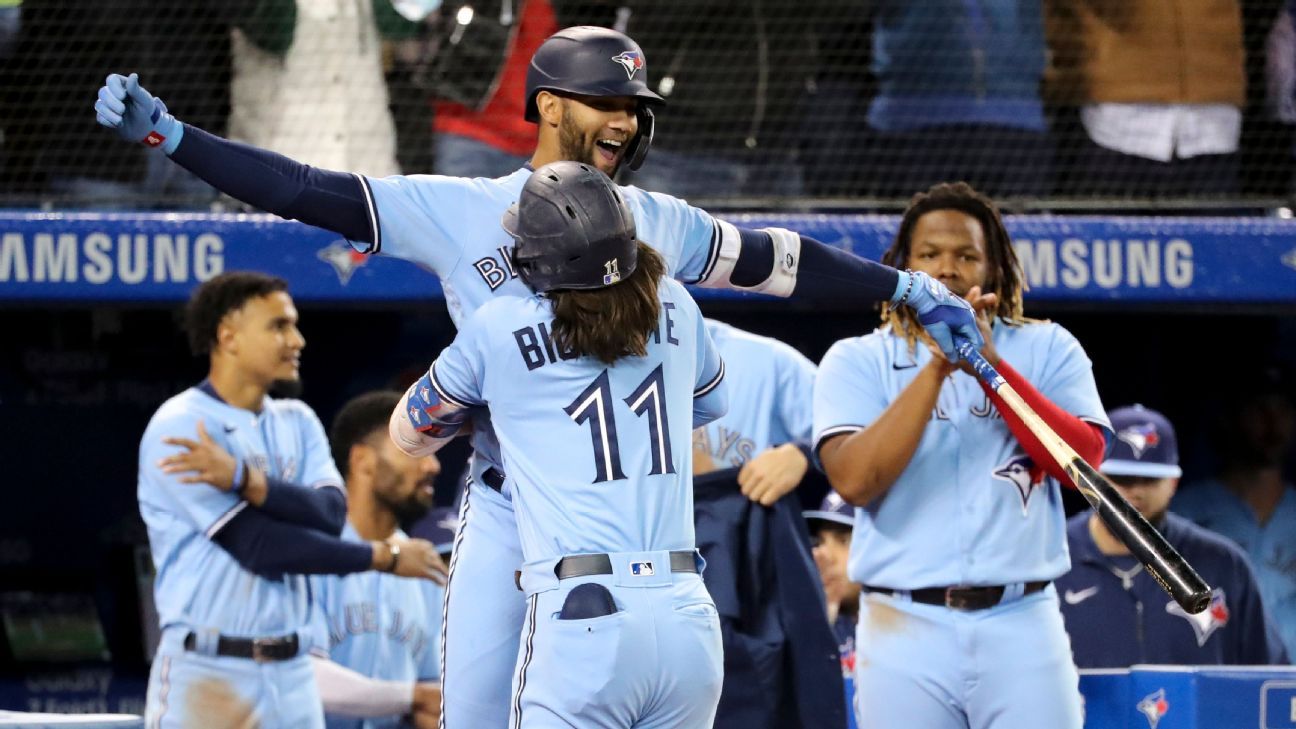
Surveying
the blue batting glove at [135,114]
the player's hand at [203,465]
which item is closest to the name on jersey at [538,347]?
the blue batting glove at [135,114]

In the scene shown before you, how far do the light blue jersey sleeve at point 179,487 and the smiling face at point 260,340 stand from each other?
0.74 ft

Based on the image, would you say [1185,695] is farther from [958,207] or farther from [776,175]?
[776,175]

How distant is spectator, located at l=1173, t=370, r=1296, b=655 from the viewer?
636cm

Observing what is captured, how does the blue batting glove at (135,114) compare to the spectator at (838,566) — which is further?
the spectator at (838,566)

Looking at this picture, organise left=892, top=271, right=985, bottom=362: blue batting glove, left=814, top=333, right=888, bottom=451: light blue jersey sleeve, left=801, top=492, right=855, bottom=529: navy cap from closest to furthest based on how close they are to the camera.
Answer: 1. left=892, top=271, right=985, bottom=362: blue batting glove
2. left=814, top=333, right=888, bottom=451: light blue jersey sleeve
3. left=801, top=492, right=855, bottom=529: navy cap

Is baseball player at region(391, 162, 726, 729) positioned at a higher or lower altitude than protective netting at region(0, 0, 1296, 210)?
lower

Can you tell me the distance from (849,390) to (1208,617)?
212cm

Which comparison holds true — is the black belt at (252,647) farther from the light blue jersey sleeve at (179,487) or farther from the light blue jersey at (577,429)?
the light blue jersey at (577,429)

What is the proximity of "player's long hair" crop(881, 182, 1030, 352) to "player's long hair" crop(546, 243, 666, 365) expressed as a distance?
3.50 feet

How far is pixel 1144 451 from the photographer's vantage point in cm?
538

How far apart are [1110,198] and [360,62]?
2608 mm

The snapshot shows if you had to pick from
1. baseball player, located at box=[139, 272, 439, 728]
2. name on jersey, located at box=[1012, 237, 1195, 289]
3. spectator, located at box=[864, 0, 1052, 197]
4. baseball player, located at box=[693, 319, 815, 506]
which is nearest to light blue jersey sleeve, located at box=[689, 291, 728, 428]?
baseball player, located at box=[693, 319, 815, 506]

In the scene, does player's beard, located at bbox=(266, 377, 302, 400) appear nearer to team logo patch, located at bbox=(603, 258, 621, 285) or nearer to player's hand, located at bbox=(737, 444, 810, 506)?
player's hand, located at bbox=(737, 444, 810, 506)

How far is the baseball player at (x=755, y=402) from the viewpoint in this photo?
14.3ft
